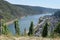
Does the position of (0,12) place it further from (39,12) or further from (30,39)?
(30,39)

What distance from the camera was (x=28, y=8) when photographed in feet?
378

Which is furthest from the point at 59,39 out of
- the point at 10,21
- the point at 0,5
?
the point at 0,5

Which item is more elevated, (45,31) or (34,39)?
(34,39)

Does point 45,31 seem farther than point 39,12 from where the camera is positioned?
No

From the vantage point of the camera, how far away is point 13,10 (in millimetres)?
92062

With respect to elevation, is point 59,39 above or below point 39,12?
above

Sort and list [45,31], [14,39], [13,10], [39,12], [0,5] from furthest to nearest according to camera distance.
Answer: [39,12] < [13,10] < [0,5] < [45,31] < [14,39]

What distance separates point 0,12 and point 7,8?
1090 cm

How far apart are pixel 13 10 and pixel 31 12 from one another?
28.0 metres

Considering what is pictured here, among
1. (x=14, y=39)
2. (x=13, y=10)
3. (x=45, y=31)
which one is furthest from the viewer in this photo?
(x=13, y=10)

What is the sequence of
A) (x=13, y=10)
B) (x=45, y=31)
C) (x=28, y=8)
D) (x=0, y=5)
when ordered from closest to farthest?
(x=45, y=31)
(x=0, y=5)
(x=13, y=10)
(x=28, y=8)

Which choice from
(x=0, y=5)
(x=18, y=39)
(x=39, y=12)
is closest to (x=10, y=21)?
(x=0, y=5)

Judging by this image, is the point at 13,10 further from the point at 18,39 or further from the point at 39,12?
the point at 18,39

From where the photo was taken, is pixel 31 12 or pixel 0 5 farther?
pixel 31 12
